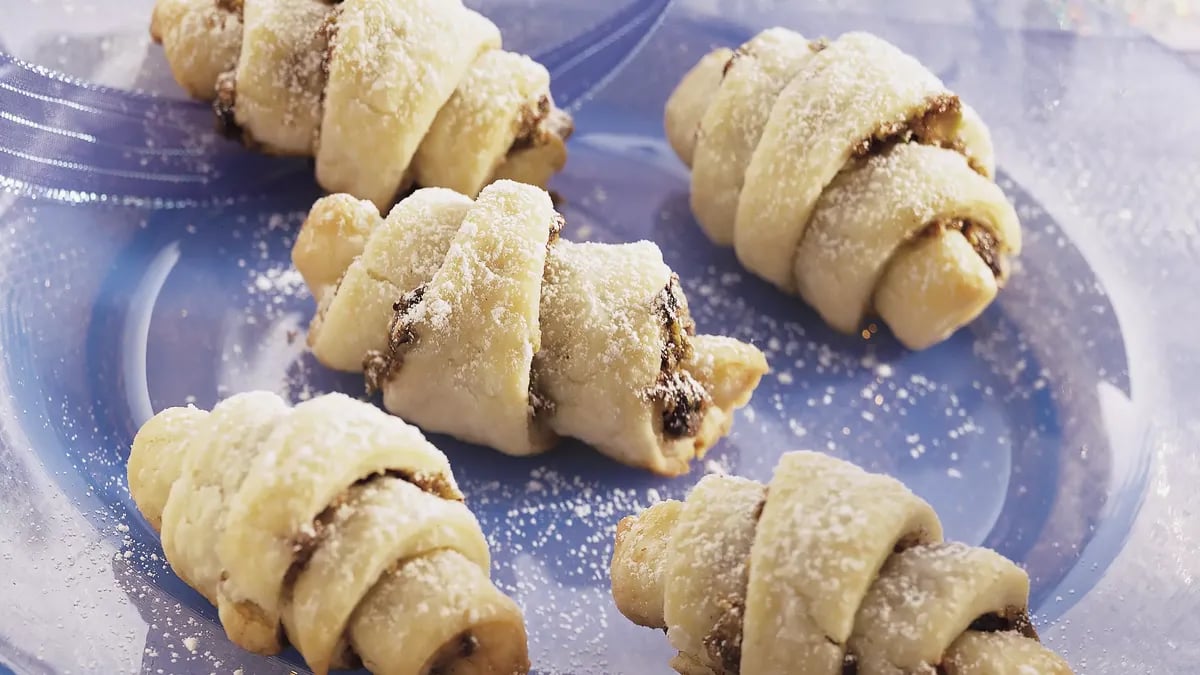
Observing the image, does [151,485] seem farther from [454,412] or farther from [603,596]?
[603,596]

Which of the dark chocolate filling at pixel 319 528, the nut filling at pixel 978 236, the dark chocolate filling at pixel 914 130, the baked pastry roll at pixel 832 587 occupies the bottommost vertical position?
the dark chocolate filling at pixel 319 528

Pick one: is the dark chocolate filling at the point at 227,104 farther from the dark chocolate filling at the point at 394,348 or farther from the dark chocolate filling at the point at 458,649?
the dark chocolate filling at the point at 458,649

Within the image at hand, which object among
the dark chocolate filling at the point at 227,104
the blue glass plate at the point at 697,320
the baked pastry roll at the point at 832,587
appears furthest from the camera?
the dark chocolate filling at the point at 227,104

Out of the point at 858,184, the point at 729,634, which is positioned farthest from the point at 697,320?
the point at 729,634

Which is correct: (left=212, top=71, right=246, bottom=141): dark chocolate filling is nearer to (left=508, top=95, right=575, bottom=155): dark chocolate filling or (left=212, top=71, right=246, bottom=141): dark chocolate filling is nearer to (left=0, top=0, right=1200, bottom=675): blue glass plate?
(left=0, top=0, right=1200, bottom=675): blue glass plate

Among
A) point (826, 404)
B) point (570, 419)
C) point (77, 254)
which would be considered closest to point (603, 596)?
point (570, 419)

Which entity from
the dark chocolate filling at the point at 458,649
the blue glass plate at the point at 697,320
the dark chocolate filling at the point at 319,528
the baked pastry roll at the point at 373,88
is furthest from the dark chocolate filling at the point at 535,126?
the dark chocolate filling at the point at 458,649

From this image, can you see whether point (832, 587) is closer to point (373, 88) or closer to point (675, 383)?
point (675, 383)

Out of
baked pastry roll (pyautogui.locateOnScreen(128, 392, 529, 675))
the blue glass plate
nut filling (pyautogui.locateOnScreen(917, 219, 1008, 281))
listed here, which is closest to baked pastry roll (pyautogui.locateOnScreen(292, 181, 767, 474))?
the blue glass plate
